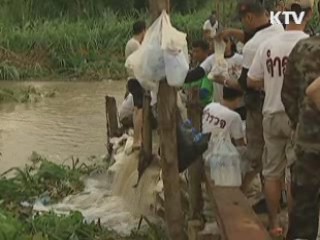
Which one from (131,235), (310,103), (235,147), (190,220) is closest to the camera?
(310,103)

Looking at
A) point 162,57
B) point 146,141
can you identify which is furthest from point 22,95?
point 162,57

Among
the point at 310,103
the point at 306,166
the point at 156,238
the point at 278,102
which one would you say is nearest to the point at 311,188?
the point at 306,166

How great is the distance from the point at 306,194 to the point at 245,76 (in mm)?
1901

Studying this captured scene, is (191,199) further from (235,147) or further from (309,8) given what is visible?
(309,8)

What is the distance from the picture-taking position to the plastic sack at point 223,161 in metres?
6.14

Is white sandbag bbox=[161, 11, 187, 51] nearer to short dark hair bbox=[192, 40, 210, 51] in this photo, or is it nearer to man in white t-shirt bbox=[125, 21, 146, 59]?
short dark hair bbox=[192, 40, 210, 51]

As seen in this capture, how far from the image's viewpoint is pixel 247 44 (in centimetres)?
644

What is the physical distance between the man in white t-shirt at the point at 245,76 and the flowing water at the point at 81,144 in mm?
1199

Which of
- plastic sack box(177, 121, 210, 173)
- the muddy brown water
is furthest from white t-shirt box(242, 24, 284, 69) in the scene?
the muddy brown water

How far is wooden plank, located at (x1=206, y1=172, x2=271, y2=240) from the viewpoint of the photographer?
4.84 meters

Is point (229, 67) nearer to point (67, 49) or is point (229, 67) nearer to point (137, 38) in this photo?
point (137, 38)

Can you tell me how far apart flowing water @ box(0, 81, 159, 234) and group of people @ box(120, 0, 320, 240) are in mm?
987

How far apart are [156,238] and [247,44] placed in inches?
69.5

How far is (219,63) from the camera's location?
702cm
